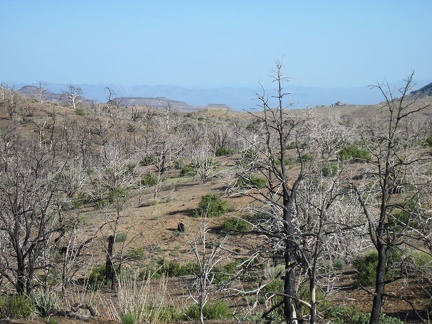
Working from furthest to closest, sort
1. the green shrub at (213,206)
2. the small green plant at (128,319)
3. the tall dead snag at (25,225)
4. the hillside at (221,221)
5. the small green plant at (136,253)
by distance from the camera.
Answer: the green shrub at (213,206)
the small green plant at (136,253)
the tall dead snag at (25,225)
the small green plant at (128,319)
the hillside at (221,221)

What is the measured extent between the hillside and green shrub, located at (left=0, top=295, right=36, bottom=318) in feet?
0.41

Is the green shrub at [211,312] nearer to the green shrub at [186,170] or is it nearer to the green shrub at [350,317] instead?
the green shrub at [350,317]

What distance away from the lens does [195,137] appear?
177 ft

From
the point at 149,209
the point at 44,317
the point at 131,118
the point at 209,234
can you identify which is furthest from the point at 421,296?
the point at 131,118

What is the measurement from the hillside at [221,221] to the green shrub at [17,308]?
0.41 feet

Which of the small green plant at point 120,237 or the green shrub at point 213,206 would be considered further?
the green shrub at point 213,206

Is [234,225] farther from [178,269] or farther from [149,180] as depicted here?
[149,180]

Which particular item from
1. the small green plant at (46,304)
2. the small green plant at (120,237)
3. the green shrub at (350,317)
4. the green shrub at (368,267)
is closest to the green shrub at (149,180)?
the small green plant at (120,237)

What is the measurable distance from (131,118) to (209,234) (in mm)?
54286

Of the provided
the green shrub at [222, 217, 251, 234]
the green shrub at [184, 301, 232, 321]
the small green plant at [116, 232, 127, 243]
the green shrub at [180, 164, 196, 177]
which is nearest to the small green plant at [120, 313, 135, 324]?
the green shrub at [184, 301, 232, 321]

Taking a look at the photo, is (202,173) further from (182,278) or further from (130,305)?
(130,305)

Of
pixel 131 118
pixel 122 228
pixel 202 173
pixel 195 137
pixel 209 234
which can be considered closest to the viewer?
pixel 209 234

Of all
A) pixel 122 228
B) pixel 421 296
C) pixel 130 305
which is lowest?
pixel 122 228

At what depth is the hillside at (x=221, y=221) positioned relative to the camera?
8.25 metres
